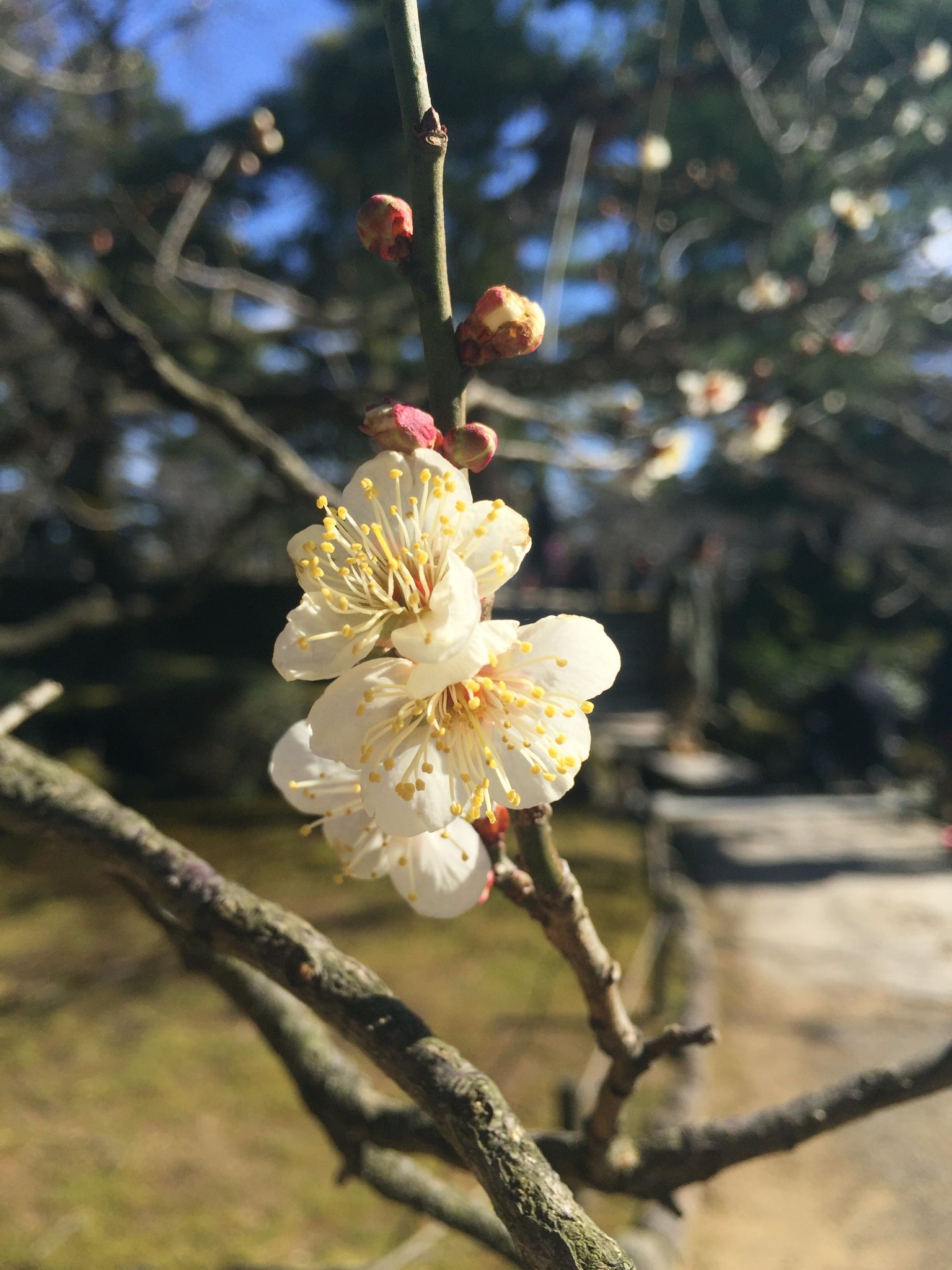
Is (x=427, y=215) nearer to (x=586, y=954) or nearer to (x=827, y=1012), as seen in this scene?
(x=586, y=954)

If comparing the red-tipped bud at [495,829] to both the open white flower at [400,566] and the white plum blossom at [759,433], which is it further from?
the white plum blossom at [759,433]

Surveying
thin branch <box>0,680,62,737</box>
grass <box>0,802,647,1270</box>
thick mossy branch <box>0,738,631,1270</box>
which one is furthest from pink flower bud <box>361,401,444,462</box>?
grass <box>0,802,647,1270</box>

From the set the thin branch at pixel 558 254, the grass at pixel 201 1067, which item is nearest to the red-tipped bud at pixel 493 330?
the grass at pixel 201 1067

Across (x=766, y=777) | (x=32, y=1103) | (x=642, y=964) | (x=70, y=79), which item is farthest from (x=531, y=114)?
(x=32, y=1103)

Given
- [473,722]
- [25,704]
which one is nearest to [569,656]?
[473,722]

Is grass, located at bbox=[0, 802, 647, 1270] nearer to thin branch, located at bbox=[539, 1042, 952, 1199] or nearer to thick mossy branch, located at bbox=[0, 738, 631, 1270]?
thin branch, located at bbox=[539, 1042, 952, 1199]
